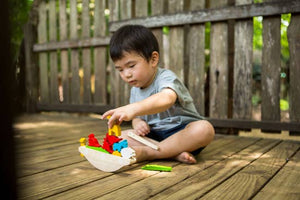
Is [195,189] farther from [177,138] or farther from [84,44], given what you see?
[84,44]

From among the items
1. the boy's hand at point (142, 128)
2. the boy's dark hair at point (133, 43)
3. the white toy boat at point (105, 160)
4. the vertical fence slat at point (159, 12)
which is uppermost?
the vertical fence slat at point (159, 12)

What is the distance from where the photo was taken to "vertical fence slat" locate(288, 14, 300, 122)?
2447 millimetres

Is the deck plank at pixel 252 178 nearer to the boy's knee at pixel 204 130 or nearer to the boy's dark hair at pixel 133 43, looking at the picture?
the boy's knee at pixel 204 130

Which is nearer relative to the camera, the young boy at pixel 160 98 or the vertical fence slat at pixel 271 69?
the young boy at pixel 160 98

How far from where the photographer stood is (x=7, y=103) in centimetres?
42

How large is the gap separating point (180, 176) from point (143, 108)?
37cm

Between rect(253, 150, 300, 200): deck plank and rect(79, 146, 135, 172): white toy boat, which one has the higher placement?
rect(79, 146, 135, 172): white toy boat

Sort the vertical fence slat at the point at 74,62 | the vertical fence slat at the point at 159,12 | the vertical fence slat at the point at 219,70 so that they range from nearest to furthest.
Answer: the vertical fence slat at the point at 219,70 < the vertical fence slat at the point at 159,12 < the vertical fence slat at the point at 74,62

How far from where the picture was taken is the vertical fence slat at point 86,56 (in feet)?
12.8

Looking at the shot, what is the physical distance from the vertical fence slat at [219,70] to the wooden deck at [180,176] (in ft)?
1.88

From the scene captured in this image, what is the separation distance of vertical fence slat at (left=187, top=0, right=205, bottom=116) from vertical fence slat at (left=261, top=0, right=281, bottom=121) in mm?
555

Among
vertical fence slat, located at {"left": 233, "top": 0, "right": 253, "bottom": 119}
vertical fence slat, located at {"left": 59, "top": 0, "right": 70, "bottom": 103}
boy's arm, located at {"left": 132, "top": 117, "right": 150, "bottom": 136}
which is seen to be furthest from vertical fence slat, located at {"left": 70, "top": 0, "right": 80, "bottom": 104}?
boy's arm, located at {"left": 132, "top": 117, "right": 150, "bottom": 136}

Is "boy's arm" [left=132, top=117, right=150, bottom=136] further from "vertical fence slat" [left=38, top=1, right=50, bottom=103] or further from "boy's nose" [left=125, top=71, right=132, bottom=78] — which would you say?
"vertical fence slat" [left=38, top=1, right=50, bottom=103]

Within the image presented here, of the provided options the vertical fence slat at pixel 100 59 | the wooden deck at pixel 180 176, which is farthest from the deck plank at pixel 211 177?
the vertical fence slat at pixel 100 59
